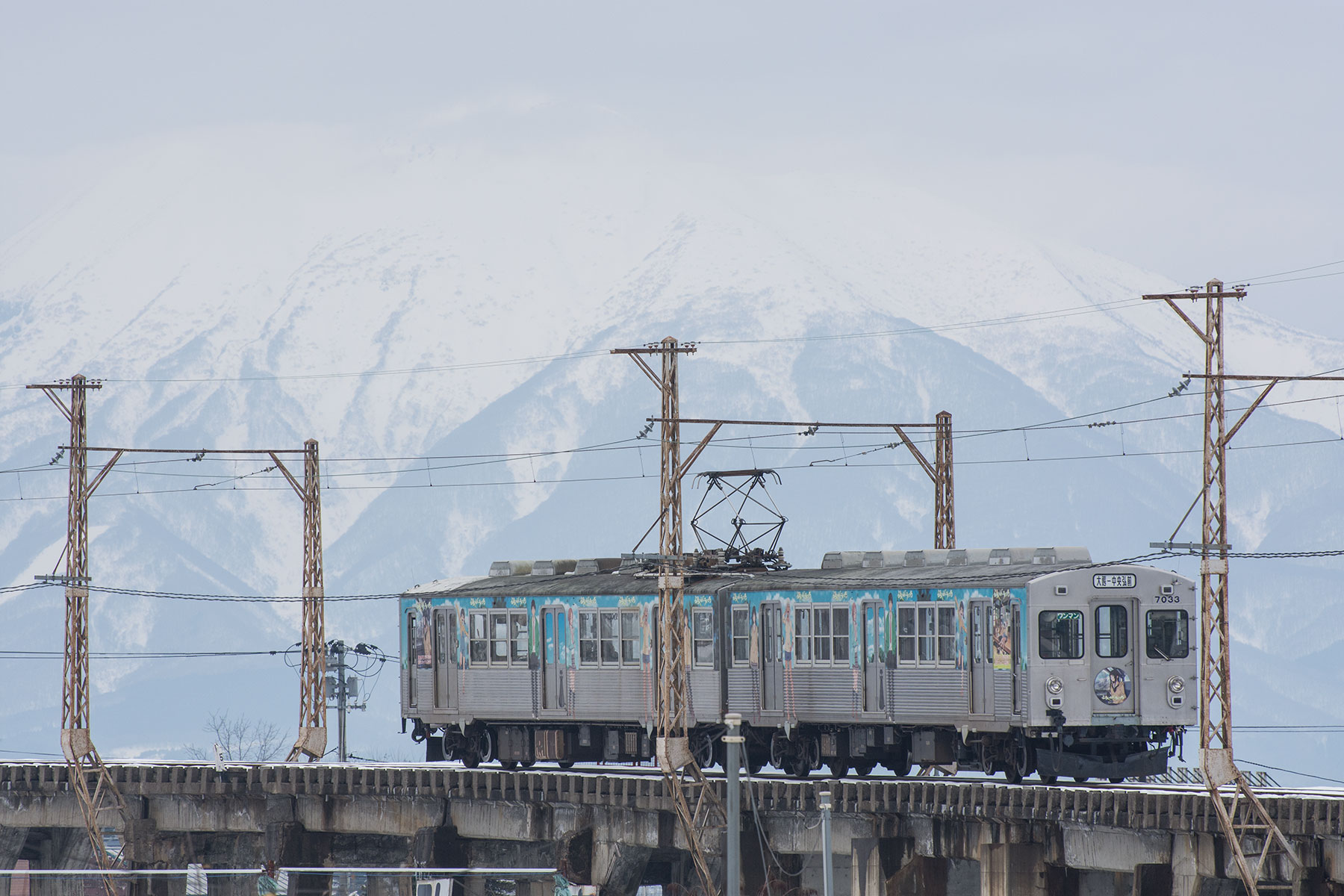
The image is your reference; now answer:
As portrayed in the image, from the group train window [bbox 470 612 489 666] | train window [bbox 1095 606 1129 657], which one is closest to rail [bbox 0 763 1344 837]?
train window [bbox 1095 606 1129 657]

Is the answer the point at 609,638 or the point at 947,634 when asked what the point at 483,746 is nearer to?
the point at 609,638

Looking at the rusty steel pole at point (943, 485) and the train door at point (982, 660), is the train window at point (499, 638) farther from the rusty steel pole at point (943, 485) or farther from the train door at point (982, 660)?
the train door at point (982, 660)

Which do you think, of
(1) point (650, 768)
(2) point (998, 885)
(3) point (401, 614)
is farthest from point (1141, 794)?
(3) point (401, 614)

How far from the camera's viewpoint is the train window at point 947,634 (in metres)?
42.7

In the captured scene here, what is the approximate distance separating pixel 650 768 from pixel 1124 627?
13870mm

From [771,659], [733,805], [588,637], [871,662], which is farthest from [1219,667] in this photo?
[588,637]

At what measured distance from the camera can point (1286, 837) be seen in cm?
3594

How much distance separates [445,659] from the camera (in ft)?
175

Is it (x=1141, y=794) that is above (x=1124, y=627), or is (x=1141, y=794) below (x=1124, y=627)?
below

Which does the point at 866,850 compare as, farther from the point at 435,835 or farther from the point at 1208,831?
the point at 435,835

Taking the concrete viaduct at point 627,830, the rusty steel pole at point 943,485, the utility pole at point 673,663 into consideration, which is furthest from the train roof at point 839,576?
the concrete viaduct at point 627,830

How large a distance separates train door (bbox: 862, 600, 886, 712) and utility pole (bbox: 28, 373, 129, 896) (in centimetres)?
2103

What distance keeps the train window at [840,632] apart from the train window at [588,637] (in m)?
6.97

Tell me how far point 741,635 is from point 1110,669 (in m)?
9.09
